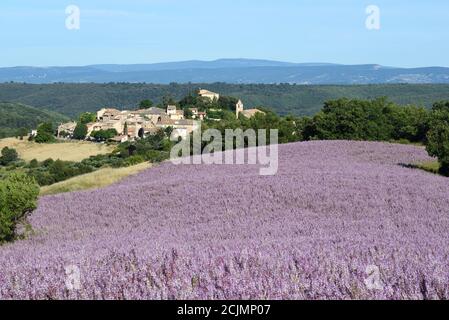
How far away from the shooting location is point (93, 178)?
1028 inches

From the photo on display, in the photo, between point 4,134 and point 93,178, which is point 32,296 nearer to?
point 93,178

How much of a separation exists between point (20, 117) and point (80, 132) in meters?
46.4

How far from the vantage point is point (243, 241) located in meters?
7.54

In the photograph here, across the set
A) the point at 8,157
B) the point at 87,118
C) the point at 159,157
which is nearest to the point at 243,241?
the point at 159,157

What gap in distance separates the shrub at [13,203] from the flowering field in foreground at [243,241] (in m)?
0.46

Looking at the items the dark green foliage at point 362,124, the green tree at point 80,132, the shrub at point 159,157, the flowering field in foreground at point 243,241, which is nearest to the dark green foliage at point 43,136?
the green tree at point 80,132

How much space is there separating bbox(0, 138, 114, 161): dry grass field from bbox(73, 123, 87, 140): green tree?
11939 millimetres

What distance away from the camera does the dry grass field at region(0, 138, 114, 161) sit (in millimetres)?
88438

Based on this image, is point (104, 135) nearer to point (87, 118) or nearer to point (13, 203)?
point (87, 118)

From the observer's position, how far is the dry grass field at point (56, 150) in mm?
88438

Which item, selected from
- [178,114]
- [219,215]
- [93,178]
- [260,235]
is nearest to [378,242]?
[260,235]

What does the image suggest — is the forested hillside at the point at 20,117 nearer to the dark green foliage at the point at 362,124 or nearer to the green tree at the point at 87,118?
the green tree at the point at 87,118

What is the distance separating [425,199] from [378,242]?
579cm

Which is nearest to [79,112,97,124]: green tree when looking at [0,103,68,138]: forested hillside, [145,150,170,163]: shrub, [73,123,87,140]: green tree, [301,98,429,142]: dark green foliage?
[73,123,87,140]: green tree
